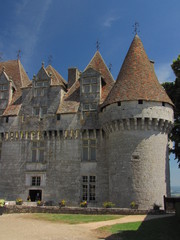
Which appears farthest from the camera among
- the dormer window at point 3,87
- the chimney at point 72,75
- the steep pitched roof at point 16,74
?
the steep pitched roof at point 16,74

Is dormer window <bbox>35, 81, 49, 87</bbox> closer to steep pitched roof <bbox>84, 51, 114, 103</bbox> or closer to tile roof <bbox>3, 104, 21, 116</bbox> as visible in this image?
tile roof <bbox>3, 104, 21, 116</bbox>

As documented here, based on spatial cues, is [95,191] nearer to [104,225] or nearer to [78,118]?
[78,118]

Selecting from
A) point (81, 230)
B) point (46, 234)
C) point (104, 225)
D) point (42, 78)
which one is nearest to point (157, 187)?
point (104, 225)

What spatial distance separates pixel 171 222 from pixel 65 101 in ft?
45.4

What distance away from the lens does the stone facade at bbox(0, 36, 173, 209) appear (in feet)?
61.8

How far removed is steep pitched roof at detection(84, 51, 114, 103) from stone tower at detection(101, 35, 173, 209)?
93.8 inches

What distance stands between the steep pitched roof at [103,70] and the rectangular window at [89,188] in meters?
6.37

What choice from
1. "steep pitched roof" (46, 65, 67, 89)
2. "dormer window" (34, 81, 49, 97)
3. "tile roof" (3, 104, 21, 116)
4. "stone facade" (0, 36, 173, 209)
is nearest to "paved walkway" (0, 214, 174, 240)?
"stone facade" (0, 36, 173, 209)

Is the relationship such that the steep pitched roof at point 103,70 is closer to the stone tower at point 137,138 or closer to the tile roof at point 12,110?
the stone tower at point 137,138

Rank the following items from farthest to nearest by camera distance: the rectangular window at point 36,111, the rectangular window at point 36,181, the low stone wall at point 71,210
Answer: the rectangular window at point 36,111, the rectangular window at point 36,181, the low stone wall at point 71,210

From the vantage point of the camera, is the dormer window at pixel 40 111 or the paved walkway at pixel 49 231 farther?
A: the dormer window at pixel 40 111

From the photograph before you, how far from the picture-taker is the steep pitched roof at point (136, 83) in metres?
19.6

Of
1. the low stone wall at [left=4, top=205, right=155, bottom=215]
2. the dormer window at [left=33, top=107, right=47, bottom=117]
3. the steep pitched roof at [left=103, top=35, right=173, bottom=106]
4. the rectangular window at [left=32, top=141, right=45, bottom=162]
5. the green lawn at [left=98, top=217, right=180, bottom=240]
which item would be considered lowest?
the low stone wall at [left=4, top=205, right=155, bottom=215]

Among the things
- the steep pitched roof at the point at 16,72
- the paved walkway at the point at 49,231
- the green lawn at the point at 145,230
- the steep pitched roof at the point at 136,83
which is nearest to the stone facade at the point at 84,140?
the steep pitched roof at the point at 136,83
